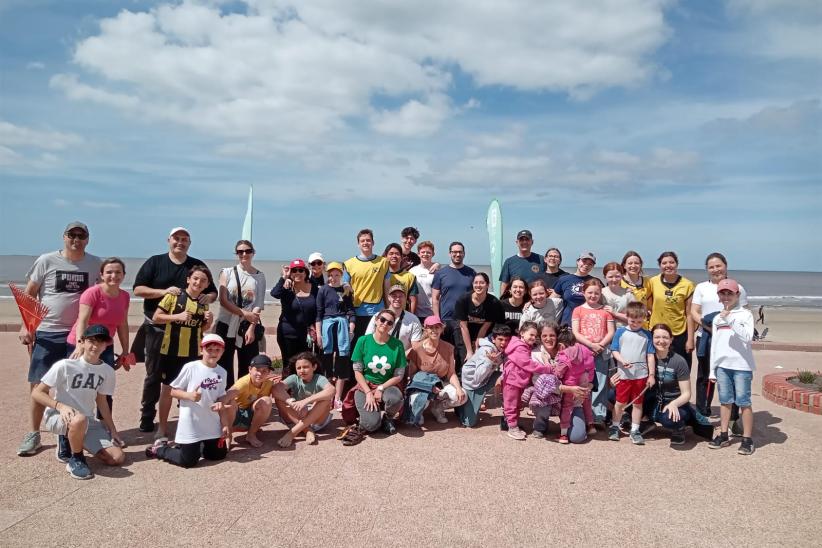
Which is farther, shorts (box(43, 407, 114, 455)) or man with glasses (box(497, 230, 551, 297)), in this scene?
man with glasses (box(497, 230, 551, 297))

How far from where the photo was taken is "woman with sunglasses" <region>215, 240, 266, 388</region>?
5.61 metres

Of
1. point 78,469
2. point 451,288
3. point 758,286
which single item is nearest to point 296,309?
point 451,288

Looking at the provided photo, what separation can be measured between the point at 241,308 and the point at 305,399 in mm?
1167

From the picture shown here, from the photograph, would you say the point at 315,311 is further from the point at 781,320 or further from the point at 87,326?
the point at 781,320

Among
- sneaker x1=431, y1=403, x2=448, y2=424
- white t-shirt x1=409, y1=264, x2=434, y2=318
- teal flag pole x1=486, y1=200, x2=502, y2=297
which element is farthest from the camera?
teal flag pole x1=486, y1=200, x2=502, y2=297

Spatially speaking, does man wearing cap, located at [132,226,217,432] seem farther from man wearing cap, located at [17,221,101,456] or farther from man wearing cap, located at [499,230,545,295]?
man wearing cap, located at [499,230,545,295]

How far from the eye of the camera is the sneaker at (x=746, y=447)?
4828mm

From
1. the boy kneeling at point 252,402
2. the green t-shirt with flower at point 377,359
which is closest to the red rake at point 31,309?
the boy kneeling at point 252,402

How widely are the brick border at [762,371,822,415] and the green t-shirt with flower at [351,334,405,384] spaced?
176 inches

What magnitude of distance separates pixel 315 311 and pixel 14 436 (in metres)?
2.81

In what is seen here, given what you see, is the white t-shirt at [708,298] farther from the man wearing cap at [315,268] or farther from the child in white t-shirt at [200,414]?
the child in white t-shirt at [200,414]

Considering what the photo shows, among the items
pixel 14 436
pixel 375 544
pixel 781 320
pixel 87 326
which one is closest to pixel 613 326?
pixel 375 544

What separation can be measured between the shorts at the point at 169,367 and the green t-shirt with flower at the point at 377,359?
1535 mm

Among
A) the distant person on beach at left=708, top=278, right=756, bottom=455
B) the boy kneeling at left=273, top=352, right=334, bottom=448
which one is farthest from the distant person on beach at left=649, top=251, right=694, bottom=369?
the boy kneeling at left=273, top=352, right=334, bottom=448
